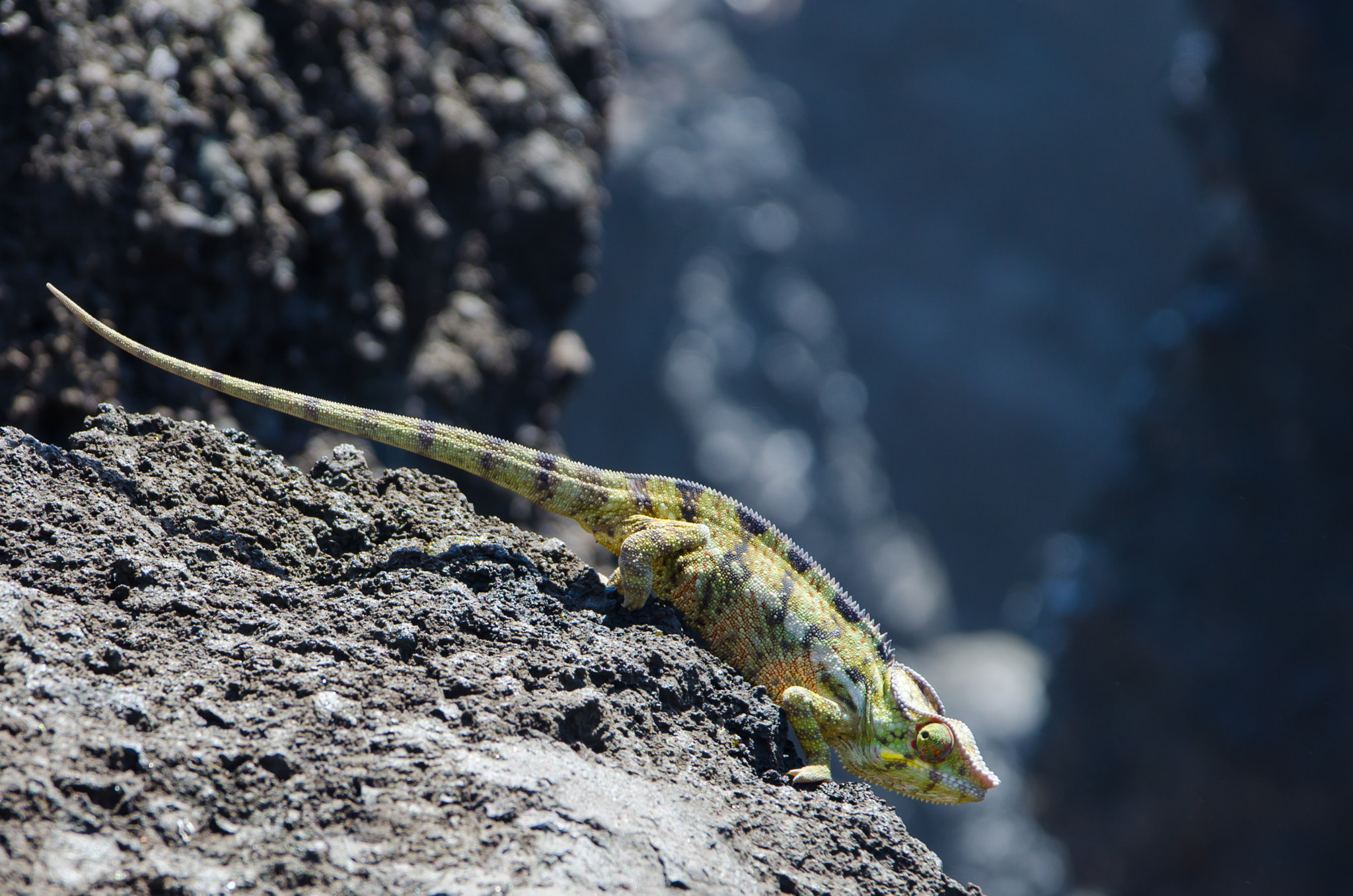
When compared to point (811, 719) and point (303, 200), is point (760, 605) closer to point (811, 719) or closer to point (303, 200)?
point (811, 719)

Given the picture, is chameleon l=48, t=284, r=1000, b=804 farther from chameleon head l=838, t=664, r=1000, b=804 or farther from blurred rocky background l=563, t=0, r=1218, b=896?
blurred rocky background l=563, t=0, r=1218, b=896

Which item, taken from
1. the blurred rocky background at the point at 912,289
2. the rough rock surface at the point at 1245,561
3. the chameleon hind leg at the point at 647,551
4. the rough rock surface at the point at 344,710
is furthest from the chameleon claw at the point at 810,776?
the blurred rocky background at the point at 912,289

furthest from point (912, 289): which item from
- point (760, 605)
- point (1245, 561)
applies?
point (760, 605)

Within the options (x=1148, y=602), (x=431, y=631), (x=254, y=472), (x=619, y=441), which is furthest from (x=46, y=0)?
(x=619, y=441)

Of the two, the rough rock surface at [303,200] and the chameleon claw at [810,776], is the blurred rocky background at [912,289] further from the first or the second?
the chameleon claw at [810,776]

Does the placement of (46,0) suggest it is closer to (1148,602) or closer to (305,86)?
(305,86)

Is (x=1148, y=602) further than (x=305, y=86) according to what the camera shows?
Yes
